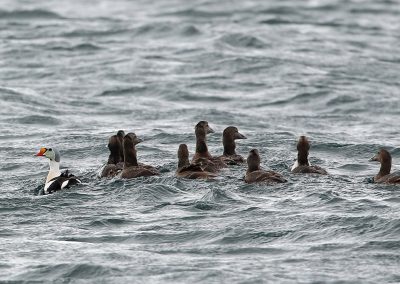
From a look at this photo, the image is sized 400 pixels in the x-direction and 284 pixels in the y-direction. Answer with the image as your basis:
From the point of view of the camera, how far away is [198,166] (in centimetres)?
2039

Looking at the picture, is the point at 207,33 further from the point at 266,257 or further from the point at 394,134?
the point at 266,257

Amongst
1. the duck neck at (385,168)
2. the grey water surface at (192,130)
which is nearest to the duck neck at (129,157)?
the grey water surface at (192,130)

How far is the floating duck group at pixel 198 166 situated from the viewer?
20.0m

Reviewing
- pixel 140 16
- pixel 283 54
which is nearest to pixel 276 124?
pixel 283 54

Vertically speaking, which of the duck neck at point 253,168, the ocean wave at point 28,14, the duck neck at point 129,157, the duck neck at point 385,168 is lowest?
the duck neck at point 385,168

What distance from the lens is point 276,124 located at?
29438 mm

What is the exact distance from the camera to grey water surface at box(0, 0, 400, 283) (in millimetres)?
16625

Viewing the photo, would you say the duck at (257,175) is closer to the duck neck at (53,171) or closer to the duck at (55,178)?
the duck at (55,178)

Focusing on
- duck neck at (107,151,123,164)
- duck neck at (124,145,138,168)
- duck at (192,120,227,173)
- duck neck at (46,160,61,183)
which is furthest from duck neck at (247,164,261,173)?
duck neck at (46,160,61,183)

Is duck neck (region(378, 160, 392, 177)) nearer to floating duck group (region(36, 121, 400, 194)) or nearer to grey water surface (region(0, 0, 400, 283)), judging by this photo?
floating duck group (region(36, 121, 400, 194))

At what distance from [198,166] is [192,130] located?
787cm

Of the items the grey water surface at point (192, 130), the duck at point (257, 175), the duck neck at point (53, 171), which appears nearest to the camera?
the grey water surface at point (192, 130)

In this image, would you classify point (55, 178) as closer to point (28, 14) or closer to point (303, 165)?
point (303, 165)

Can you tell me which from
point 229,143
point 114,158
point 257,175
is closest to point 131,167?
point 114,158
